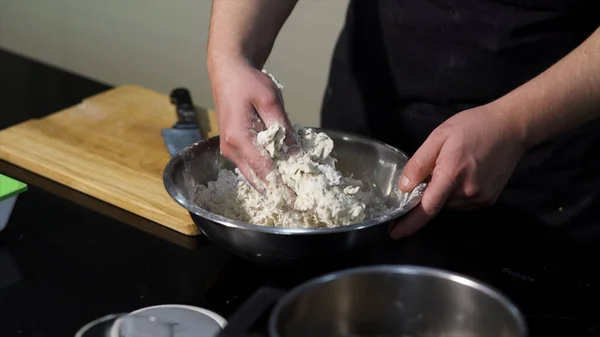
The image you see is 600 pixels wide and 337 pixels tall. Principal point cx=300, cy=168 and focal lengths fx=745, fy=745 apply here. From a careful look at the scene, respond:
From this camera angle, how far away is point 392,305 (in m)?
0.67

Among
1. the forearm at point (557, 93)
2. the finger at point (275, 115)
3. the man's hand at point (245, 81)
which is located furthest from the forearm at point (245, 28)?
the forearm at point (557, 93)

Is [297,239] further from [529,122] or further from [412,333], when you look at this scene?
[529,122]

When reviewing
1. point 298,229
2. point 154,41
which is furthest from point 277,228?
point 154,41

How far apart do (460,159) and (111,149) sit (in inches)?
23.6

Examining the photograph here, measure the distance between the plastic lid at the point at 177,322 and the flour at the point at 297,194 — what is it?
14 cm

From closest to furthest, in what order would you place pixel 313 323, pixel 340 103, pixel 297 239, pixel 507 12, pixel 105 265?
pixel 313 323
pixel 297 239
pixel 105 265
pixel 507 12
pixel 340 103

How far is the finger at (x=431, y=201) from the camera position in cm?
86

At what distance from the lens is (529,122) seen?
89cm

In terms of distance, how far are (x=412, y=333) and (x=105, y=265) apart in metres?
0.42

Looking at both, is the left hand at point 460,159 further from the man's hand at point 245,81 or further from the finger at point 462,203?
the man's hand at point 245,81

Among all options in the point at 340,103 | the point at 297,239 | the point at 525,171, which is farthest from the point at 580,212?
the point at 297,239

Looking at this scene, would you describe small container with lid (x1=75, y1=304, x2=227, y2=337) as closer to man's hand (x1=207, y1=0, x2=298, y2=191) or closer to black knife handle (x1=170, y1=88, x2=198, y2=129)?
man's hand (x1=207, y1=0, x2=298, y2=191)

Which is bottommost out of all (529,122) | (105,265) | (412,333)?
(105,265)

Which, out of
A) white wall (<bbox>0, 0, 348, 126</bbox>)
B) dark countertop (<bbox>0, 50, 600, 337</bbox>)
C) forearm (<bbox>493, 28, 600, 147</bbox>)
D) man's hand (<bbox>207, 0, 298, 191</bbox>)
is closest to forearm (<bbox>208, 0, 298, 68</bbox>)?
man's hand (<bbox>207, 0, 298, 191</bbox>)
